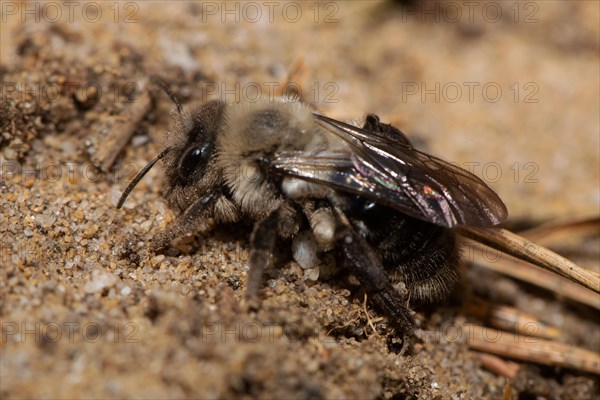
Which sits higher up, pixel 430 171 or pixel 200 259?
pixel 430 171

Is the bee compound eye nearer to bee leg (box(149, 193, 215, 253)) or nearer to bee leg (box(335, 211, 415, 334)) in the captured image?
bee leg (box(149, 193, 215, 253))

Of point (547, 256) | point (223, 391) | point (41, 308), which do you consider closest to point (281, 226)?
point (223, 391)

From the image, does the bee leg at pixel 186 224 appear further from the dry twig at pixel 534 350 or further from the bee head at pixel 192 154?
the dry twig at pixel 534 350

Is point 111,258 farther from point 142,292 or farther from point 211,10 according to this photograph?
point 211,10

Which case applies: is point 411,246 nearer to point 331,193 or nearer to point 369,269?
point 369,269

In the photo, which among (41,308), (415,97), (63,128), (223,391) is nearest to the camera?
(223,391)

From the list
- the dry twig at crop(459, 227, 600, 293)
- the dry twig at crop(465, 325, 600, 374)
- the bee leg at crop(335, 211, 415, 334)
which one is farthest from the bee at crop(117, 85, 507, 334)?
the dry twig at crop(465, 325, 600, 374)

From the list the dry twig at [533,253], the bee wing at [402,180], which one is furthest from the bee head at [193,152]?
the dry twig at [533,253]

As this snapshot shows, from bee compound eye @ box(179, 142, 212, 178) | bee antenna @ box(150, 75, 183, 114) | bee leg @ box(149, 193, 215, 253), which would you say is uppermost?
bee antenna @ box(150, 75, 183, 114)
